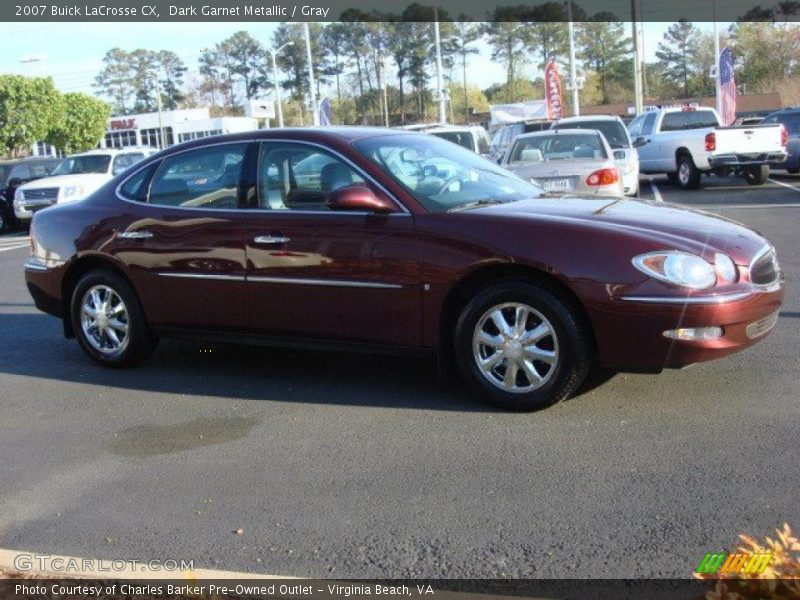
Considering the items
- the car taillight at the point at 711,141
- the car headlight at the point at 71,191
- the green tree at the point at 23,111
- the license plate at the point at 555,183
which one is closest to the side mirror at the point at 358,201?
the license plate at the point at 555,183

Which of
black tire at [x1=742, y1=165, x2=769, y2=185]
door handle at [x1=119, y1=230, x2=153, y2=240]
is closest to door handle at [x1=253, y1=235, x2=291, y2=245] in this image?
door handle at [x1=119, y1=230, x2=153, y2=240]

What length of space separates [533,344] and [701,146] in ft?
50.9

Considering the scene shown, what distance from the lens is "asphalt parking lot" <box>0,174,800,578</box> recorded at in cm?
362

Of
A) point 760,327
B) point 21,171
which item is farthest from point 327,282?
point 21,171

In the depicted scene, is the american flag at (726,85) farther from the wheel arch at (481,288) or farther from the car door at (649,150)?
the wheel arch at (481,288)

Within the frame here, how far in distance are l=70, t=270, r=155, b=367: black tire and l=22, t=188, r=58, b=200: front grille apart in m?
14.0

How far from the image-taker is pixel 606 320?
4875 millimetres

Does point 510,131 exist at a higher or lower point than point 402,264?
higher

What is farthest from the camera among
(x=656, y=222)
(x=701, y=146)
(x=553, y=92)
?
(x=553, y=92)

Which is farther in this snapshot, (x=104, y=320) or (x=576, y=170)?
(x=576, y=170)

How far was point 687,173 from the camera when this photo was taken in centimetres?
1973

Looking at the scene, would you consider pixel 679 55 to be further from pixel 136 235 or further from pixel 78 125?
pixel 136 235

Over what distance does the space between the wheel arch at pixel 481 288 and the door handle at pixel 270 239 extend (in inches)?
44.5

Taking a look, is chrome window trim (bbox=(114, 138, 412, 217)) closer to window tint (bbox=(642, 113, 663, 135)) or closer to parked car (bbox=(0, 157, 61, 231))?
parked car (bbox=(0, 157, 61, 231))
